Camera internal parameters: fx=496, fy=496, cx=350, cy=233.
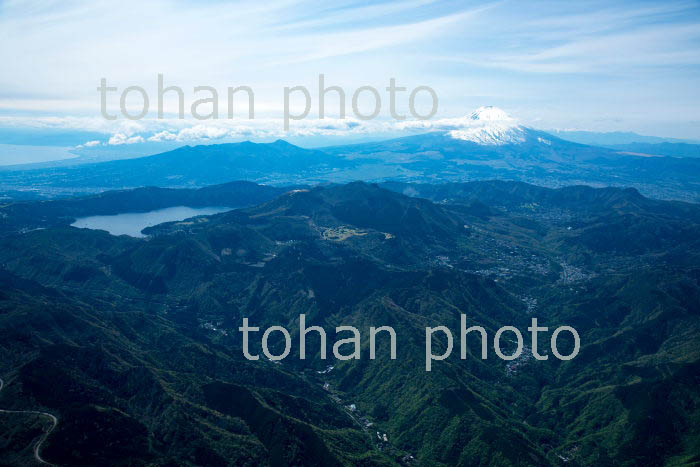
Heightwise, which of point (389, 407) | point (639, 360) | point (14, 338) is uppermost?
point (14, 338)

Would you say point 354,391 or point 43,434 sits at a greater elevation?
point 43,434

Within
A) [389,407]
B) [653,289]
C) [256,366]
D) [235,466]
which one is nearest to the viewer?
[235,466]

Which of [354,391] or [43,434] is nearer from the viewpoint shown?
[43,434]

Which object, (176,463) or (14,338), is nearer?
(176,463)

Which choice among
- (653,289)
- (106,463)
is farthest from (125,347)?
(653,289)

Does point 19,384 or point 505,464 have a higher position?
point 19,384

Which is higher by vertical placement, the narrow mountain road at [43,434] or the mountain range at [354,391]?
the narrow mountain road at [43,434]

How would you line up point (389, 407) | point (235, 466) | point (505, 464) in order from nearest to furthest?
point (235, 466), point (505, 464), point (389, 407)

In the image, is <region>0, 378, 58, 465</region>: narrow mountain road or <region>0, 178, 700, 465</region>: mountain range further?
<region>0, 178, 700, 465</region>: mountain range

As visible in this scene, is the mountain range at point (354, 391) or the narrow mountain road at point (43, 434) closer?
the narrow mountain road at point (43, 434)

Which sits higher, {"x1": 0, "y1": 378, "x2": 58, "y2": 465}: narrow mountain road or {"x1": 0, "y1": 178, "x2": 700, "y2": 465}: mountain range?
{"x1": 0, "y1": 378, "x2": 58, "y2": 465}: narrow mountain road

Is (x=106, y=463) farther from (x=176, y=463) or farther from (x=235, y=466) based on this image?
(x=235, y=466)
